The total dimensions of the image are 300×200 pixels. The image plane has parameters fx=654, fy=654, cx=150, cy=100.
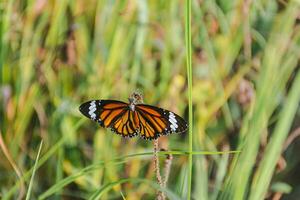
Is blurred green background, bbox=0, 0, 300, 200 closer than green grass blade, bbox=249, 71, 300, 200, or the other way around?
green grass blade, bbox=249, 71, 300, 200

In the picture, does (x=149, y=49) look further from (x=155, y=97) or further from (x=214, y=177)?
(x=214, y=177)

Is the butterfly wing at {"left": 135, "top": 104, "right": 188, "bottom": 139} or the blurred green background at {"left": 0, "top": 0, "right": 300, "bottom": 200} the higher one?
the blurred green background at {"left": 0, "top": 0, "right": 300, "bottom": 200}

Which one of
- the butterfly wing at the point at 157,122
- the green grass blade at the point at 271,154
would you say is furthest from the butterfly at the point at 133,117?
the green grass blade at the point at 271,154

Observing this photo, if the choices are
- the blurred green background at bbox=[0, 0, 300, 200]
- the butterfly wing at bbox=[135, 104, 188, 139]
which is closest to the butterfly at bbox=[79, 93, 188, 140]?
the butterfly wing at bbox=[135, 104, 188, 139]

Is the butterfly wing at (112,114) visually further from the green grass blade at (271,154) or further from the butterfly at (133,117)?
the green grass blade at (271,154)

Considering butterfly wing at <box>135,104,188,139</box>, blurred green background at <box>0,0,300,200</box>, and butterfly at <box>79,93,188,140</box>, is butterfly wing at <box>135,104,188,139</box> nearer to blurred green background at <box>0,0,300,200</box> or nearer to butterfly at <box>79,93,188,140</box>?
butterfly at <box>79,93,188,140</box>

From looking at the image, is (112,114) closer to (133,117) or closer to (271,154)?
(133,117)
